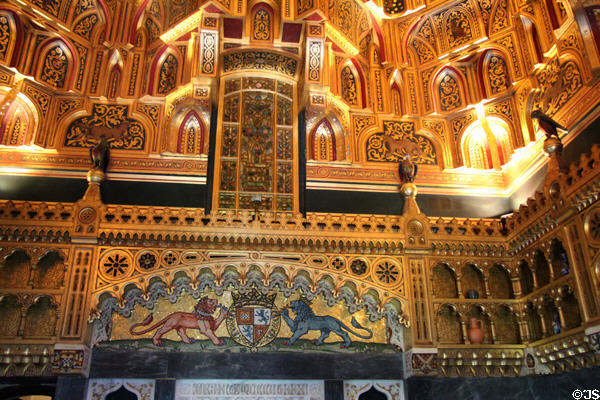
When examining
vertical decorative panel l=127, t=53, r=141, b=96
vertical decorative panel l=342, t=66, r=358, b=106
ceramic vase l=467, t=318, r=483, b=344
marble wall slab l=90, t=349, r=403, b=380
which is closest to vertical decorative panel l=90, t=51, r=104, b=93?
vertical decorative panel l=127, t=53, r=141, b=96

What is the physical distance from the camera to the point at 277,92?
46.4 ft

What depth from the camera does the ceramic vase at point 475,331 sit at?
11.5 m

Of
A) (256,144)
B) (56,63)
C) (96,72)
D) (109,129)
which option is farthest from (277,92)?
(56,63)

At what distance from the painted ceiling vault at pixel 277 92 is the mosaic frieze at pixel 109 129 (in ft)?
0.11

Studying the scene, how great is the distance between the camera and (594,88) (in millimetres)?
10648

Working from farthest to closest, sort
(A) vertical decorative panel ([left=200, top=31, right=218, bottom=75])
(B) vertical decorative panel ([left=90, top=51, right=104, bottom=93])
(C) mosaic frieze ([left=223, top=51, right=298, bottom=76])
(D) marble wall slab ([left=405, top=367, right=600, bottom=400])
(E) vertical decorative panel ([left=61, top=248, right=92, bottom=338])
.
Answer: (C) mosaic frieze ([left=223, top=51, right=298, bottom=76]) < (B) vertical decorative panel ([left=90, top=51, right=104, bottom=93]) < (A) vertical decorative panel ([left=200, top=31, right=218, bottom=75]) < (D) marble wall slab ([left=405, top=367, right=600, bottom=400]) < (E) vertical decorative panel ([left=61, top=248, right=92, bottom=338])

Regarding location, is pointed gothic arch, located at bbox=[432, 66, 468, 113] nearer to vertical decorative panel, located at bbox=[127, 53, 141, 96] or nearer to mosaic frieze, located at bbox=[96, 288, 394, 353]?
mosaic frieze, located at bbox=[96, 288, 394, 353]

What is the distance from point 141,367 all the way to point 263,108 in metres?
6.65

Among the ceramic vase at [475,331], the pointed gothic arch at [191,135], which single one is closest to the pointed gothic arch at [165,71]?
the pointed gothic arch at [191,135]

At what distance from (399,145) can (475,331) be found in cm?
498

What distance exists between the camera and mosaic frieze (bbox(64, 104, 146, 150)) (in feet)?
43.3

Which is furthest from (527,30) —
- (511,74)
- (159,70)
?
(159,70)

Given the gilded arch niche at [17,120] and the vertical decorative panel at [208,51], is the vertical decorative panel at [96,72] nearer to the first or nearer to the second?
the gilded arch niche at [17,120]

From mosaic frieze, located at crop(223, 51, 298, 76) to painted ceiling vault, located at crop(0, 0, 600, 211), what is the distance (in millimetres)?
36
